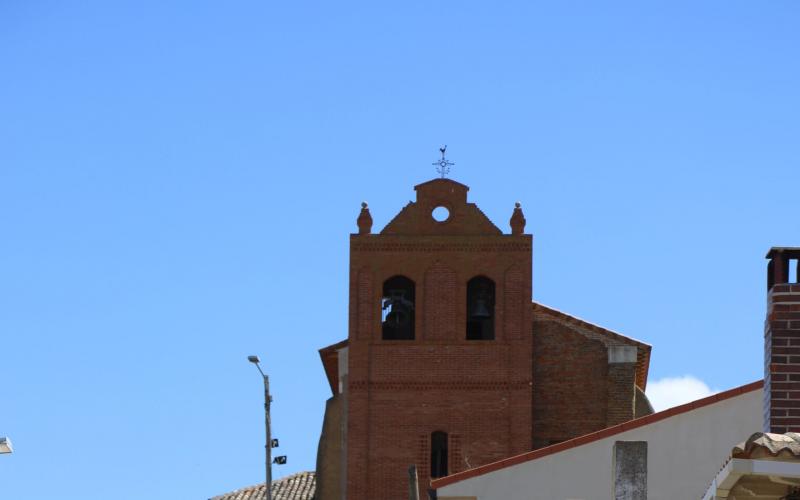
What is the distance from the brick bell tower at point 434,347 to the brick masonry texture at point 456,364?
25mm

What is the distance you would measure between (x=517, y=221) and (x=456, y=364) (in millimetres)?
3928

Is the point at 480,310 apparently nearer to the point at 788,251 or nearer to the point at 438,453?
the point at 438,453

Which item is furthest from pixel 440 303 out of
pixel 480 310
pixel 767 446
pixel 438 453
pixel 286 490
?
pixel 767 446

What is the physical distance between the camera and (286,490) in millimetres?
53531

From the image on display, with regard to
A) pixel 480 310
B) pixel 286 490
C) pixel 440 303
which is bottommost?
pixel 286 490

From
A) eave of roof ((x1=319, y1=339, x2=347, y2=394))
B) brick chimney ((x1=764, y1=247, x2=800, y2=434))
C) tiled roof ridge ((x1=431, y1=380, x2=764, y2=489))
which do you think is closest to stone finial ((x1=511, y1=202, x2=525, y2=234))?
eave of roof ((x1=319, y1=339, x2=347, y2=394))

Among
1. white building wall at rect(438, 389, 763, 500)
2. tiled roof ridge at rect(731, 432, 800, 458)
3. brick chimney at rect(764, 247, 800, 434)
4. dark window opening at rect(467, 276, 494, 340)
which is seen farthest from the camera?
dark window opening at rect(467, 276, 494, 340)

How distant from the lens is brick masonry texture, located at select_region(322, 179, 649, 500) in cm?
4828

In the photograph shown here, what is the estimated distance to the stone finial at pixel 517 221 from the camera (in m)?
49.4

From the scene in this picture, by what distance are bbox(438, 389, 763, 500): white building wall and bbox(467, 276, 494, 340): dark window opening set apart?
15379mm

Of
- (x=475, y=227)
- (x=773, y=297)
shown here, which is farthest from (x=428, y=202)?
(x=773, y=297)

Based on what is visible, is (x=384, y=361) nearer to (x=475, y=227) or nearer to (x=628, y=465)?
(x=475, y=227)

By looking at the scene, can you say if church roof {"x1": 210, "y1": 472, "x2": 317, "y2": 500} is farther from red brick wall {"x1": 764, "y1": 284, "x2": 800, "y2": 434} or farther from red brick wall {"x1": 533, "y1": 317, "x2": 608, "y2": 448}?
red brick wall {"x1": 764, "y1": 284, "x2": 800, "y2": 434}

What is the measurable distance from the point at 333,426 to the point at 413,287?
4301 millimetres
